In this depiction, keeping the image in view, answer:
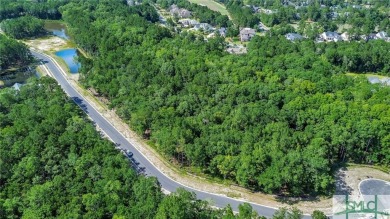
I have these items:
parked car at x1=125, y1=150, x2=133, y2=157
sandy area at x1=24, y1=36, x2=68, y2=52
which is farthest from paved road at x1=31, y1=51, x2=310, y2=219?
sandy area at x1=24, y1=36, x2=68, y2=52

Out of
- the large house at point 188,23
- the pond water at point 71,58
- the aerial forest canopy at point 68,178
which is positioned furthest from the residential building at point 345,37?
the aerial forest canopy at point 68,178

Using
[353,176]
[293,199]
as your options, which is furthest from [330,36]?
[293,199]

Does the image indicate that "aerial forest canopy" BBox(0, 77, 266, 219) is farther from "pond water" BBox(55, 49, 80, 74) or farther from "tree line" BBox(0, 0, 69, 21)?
"tree line" BBox(0, 0, 69, 21)

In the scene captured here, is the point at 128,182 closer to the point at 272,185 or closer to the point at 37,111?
the point at 272,185

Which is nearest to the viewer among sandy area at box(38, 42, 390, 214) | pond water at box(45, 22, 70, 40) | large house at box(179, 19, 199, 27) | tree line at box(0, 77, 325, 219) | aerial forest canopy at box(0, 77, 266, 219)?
tree line at box(0, 77, 325, 219)

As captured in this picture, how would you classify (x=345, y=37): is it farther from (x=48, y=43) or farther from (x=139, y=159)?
(x=48, y=43)

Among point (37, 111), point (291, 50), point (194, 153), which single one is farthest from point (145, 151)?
point (291, 50)
